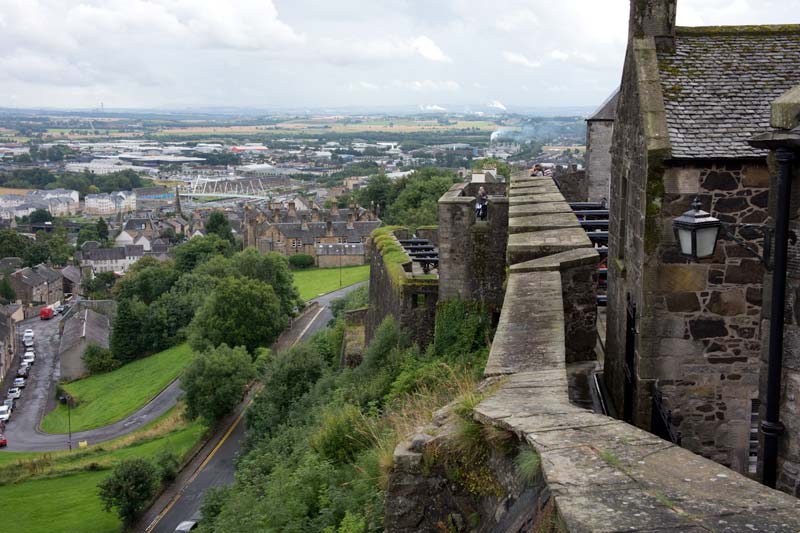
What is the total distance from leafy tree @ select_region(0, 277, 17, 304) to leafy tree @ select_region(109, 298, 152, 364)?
32.2 meters

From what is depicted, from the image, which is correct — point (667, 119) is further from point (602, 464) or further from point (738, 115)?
point (602, 464)

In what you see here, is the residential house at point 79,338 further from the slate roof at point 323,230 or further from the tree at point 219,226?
the tree at point 219,226

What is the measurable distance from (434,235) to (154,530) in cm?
1413

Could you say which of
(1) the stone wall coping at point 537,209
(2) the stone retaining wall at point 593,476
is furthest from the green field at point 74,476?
(2) the stone retaining wall at point 593,476

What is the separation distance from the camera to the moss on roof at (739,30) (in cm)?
1015

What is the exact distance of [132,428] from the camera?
47844mm

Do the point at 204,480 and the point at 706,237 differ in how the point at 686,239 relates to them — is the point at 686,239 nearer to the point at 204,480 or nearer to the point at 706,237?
the point at 706,237

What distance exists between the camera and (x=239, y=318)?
52.5 meters

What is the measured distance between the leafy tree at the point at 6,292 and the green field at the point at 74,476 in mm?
53521

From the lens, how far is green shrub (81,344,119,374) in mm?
66856

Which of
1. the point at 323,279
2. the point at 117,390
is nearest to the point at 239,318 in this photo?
the point at 117,390

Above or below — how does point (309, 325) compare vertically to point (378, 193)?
below

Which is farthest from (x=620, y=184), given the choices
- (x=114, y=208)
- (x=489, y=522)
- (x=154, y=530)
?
(x=114, y=208)

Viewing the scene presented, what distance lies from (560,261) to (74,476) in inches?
1371
